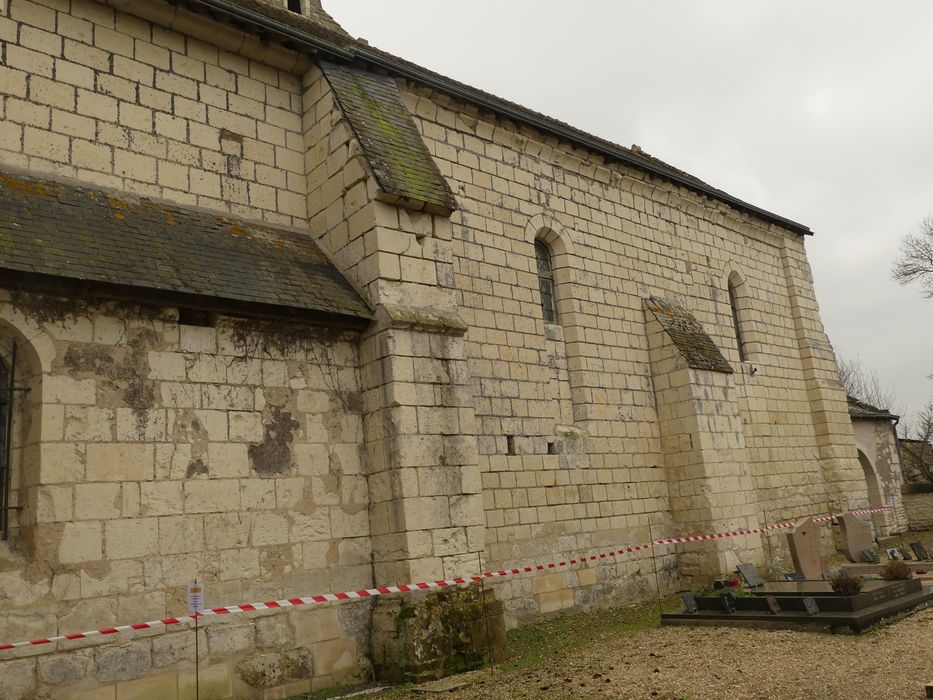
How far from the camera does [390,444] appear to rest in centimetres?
657

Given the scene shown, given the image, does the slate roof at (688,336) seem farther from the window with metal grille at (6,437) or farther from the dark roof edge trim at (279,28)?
the window with metal grille at (6,437)

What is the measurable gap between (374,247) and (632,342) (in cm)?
527

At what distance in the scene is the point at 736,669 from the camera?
5895mm

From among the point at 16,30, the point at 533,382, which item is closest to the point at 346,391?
the point at 533,382

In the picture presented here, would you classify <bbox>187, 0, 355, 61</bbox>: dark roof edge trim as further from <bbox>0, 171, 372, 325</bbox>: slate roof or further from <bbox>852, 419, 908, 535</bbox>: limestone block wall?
<bbox>852, 419, 908, 535</bbox>: limestone block wall

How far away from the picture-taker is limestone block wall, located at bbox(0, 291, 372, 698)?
513 cm

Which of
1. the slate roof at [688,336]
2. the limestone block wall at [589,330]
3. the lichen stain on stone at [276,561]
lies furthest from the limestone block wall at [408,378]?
the slate roof at [688,336]

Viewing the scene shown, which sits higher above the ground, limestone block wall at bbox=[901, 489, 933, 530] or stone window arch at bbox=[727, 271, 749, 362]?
stone window arch at bbox=[727, 271, 749, 362]

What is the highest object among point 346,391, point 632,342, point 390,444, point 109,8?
point 109,8

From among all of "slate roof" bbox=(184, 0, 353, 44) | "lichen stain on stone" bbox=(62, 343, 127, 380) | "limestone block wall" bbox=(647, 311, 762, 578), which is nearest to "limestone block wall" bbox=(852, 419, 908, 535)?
"limestone block wall" bbox=(647, 311, 762, 578)

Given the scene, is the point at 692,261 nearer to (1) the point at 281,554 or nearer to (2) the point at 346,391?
(2) the point at 346,391

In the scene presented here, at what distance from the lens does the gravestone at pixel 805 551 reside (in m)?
9.64

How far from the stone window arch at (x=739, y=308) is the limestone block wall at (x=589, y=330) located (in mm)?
106

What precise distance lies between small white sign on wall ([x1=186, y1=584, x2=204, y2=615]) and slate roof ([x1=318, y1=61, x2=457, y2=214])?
3647 mm
